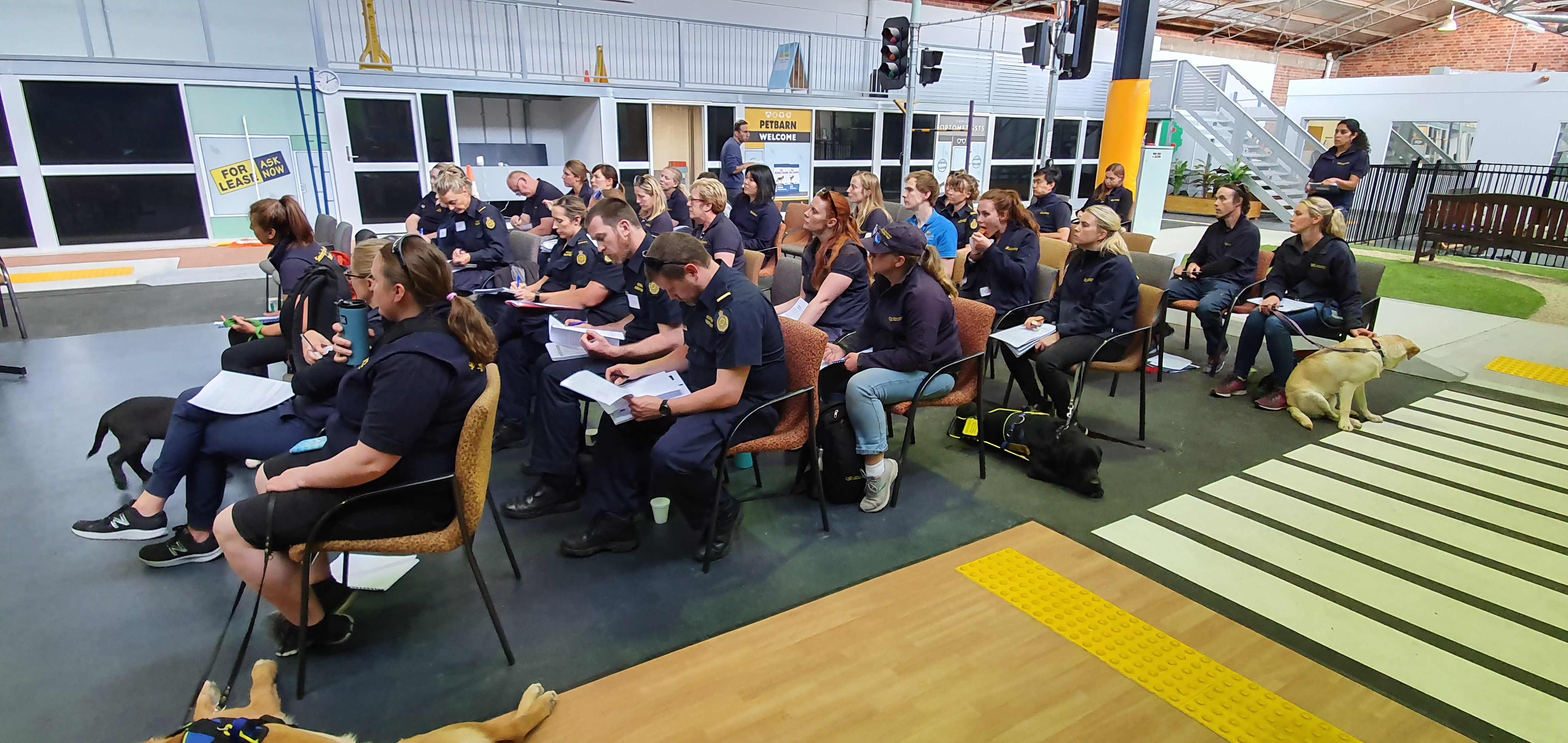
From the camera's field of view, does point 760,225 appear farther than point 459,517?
Yes

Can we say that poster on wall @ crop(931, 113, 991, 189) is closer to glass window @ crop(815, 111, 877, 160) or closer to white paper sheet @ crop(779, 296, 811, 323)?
glass window @ crop(815, 111, 877, 160)

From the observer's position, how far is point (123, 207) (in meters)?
9.64

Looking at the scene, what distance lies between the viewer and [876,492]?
3.69 metres

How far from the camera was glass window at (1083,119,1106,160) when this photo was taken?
55.4 ft

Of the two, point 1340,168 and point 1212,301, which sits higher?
point 1340,168

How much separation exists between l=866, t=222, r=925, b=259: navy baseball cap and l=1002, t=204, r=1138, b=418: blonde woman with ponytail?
4.31 ft

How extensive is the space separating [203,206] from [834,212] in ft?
31.4

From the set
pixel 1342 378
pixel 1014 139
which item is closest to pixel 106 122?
pixel 1342 378

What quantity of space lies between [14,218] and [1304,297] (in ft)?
44.3

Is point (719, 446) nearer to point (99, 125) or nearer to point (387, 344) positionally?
point (387, 344)

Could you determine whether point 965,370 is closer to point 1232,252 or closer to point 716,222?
point 716,222

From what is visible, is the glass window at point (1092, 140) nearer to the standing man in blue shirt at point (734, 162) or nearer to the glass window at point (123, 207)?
the standing man in blue shirt at point (734, 162)

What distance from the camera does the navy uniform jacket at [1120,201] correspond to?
27.1 ft

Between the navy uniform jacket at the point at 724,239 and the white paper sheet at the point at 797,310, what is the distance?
32.1 inches
